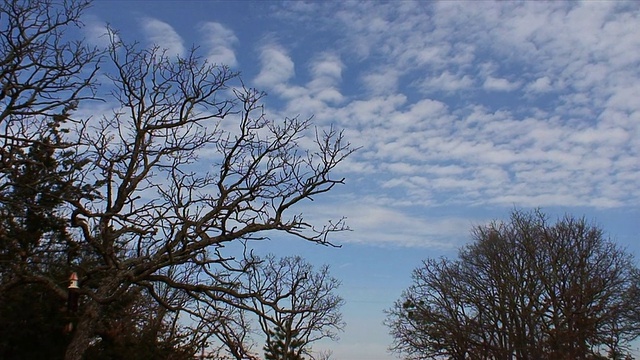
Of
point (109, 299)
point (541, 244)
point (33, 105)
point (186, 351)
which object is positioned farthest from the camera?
point (541, 244)

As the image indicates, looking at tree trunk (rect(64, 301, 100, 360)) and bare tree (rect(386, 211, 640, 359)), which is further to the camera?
bare tree (rect(386, 211, 640, 359))

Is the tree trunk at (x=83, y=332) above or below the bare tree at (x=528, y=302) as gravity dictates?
below

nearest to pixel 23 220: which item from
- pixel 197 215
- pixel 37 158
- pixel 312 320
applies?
pixel 37 158

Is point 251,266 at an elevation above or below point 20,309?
above

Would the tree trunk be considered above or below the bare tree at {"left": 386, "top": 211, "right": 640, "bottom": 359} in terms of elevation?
below

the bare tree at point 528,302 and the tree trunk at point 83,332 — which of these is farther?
the bare tree at point 528,302

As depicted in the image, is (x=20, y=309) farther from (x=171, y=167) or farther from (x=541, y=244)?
(x=541, y=244)

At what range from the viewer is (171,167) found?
54.6 ft

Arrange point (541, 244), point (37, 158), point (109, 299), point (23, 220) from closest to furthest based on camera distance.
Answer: point (109, 299) → point (37, 158) → point (23, 220) → point (541, 244)

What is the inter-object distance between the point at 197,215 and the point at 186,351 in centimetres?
456

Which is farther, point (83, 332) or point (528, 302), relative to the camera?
point (528, 302)

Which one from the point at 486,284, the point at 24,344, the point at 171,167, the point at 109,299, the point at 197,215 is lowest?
the point at 24,344

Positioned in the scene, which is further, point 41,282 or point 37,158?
point 37,158

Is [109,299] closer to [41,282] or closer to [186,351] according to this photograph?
[41,282]
